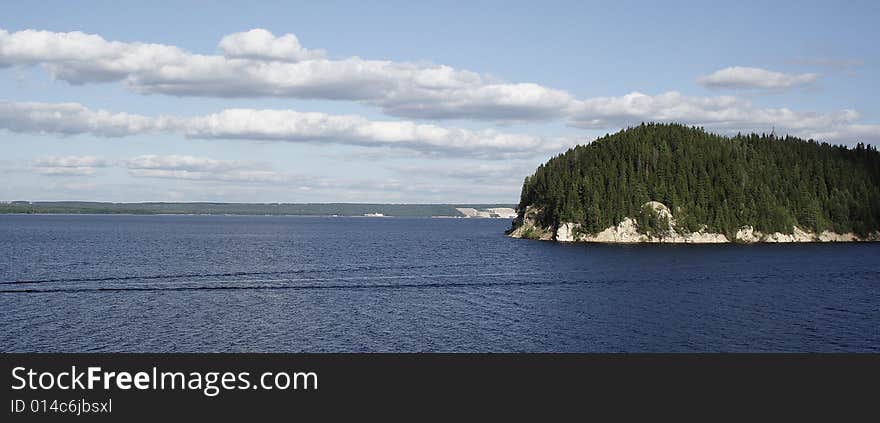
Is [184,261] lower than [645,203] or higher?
lower

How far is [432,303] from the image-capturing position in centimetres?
7656

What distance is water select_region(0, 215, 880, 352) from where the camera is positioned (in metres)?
57.3

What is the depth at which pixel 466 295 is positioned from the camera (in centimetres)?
8356

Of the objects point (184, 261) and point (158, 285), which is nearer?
point (158, 285)

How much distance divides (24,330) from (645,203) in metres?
158

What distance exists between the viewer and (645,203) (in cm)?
19212

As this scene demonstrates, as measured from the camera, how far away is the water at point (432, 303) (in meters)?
57.3

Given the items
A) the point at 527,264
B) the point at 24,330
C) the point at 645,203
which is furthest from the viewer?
the point at 645,203
